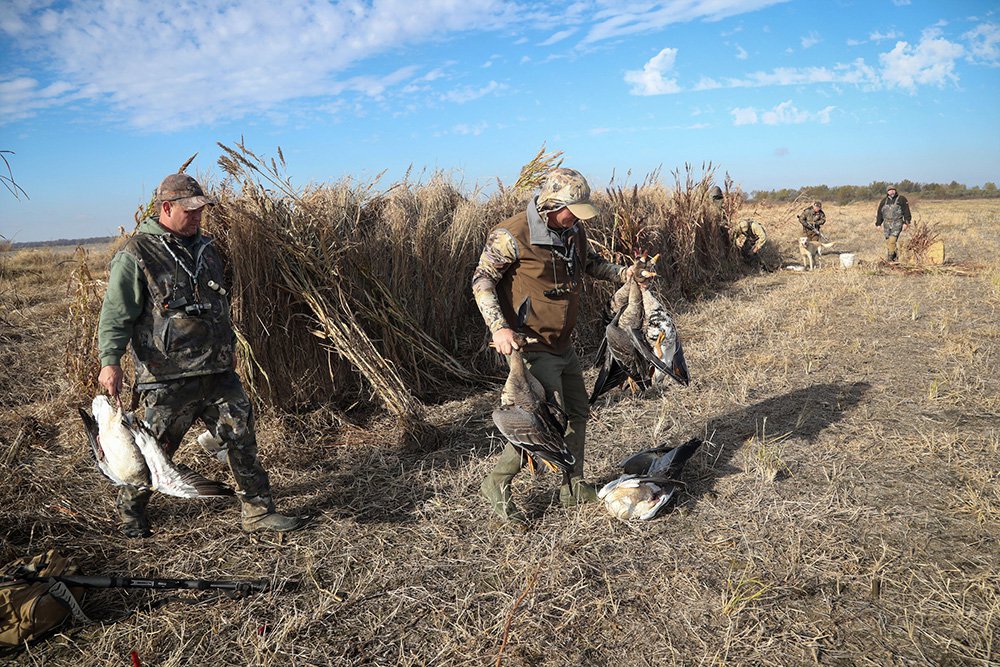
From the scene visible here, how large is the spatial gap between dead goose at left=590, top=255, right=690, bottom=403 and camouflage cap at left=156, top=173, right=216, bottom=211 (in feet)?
7.56

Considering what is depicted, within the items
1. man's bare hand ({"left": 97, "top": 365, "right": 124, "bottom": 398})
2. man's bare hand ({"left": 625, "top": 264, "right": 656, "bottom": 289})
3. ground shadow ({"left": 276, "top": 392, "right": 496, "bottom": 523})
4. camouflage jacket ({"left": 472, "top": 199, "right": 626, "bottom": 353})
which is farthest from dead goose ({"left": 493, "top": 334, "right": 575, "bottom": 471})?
man's bare hand ({"left": 97, "top": 365, "right": 124, "bottom": 398})

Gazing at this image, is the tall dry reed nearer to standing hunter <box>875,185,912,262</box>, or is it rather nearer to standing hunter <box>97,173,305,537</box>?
standing hunter <box>97,173,305,537</box>

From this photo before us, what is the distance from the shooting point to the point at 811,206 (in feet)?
42.9

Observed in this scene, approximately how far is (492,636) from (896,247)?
13.9 meters

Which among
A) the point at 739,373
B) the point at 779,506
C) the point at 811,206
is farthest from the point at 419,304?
the point at 811,206

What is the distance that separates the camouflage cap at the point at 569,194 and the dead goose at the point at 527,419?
0.69m

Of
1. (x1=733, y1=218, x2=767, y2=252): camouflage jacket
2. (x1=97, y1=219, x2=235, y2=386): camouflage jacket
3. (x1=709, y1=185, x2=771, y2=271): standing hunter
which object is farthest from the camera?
(x1=733, y1=218, x2=767, y2=252): camouflage jacket

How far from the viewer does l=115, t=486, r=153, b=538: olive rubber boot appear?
3.20 meters

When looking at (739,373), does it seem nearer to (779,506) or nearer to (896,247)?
(779,506)

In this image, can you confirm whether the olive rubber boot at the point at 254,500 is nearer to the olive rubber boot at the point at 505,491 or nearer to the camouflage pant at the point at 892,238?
the olive rubber boot at the point at 505,491

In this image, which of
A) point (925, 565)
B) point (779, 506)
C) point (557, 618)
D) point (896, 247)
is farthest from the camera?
point (896, 247)

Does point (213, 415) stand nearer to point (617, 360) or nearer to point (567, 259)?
point (567, 259)

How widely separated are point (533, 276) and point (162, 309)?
192 cm

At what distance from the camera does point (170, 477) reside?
2.89m
